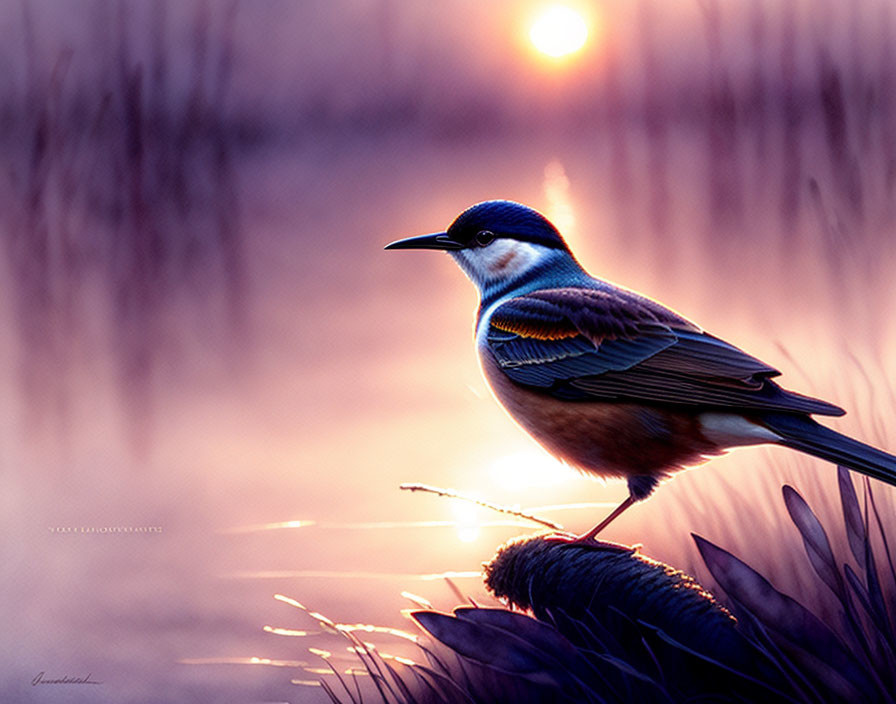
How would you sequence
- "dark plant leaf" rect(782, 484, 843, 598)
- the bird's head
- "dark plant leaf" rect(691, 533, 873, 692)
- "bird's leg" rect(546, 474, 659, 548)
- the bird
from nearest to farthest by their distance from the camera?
"dark plant leaf" rect(691, 533, 873, 692), "dark plant leaf" rect(782, 484, 843, 598), the bird, "bird's leg" rect(546, 474, 659, 548), the bird's head

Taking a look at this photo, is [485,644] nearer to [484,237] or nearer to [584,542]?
[584,542]

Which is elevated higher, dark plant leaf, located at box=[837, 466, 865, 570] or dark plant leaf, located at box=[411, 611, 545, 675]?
dark plant leaf, located at box=[837, 466, 865, 570]

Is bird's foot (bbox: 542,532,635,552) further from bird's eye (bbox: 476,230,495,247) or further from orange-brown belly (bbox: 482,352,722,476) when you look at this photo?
bird's eye (bbox: 476,230,495,247)

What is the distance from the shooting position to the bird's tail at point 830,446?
68.2 inches

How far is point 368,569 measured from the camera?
2340mm

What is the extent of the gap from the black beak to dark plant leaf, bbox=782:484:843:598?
3.80 feet

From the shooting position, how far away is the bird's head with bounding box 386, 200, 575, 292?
2.33 metres

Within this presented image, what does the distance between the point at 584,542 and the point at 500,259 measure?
0.86 m

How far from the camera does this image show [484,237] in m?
2.37

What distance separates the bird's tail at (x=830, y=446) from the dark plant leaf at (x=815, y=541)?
0.16 metres

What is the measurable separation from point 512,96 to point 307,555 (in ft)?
5.38

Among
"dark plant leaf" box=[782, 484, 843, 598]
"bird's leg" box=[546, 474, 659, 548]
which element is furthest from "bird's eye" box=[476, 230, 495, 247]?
"dark plant leaf" box=[782, 484, 843, 598]

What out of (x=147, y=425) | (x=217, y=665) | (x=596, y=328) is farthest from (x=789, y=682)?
(x=147, y=425)

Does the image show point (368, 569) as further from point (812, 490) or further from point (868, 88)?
point (868, 88)
